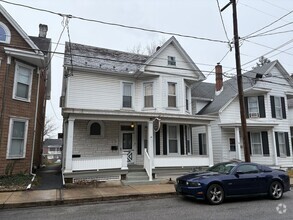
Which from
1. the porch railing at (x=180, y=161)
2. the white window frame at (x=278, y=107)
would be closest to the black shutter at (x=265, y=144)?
the white window frame at (x=278, y=107)

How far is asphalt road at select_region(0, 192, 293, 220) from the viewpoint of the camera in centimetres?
675

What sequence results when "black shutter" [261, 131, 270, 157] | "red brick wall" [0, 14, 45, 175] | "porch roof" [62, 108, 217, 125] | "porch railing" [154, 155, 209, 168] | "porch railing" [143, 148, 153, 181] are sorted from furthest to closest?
"black shutter" [261, 131, 270, 157] → "porch railing" [154, 155, 209, 168] → "porch railing" [143, 148, 153, 181] → "red brick wall" [0, 14, 45, 175] → "porch roof" [62, 108, 217, 125]

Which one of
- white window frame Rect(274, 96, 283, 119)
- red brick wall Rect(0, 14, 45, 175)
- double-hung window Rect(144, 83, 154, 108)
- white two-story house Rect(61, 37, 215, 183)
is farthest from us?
white window frame Rect(274, 96, 283, 119)

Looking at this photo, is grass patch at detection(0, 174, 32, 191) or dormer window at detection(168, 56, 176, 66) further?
dormer window at detection(168, 56, 176, 66)

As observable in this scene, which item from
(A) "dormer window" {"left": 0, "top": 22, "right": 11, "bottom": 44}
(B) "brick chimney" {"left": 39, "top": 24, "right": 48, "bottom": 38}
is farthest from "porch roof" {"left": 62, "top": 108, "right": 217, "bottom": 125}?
(B) "brick chimney" {"left": 39, "top": 24, "right": 48, "bottom": 38}

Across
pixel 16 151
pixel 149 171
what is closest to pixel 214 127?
pixel 149 171

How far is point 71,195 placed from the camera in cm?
931

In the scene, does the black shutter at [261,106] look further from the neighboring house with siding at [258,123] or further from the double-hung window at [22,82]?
the double-hung window at [22,82]

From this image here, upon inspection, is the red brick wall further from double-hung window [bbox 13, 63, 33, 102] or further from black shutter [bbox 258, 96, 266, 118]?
black shutter [bbox 258, 96, 266, 118]

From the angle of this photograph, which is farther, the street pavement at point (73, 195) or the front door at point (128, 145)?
the front door at point (128, 145)

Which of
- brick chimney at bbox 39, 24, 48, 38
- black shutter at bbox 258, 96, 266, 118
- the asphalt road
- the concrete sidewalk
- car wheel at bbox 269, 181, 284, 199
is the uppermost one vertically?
brick chimney at bbox 39, 24, 48, 38

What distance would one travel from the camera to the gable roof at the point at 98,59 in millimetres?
15185

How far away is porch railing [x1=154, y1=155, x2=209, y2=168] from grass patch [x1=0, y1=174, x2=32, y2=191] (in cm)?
653

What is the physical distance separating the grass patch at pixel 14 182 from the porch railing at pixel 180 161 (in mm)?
6525
